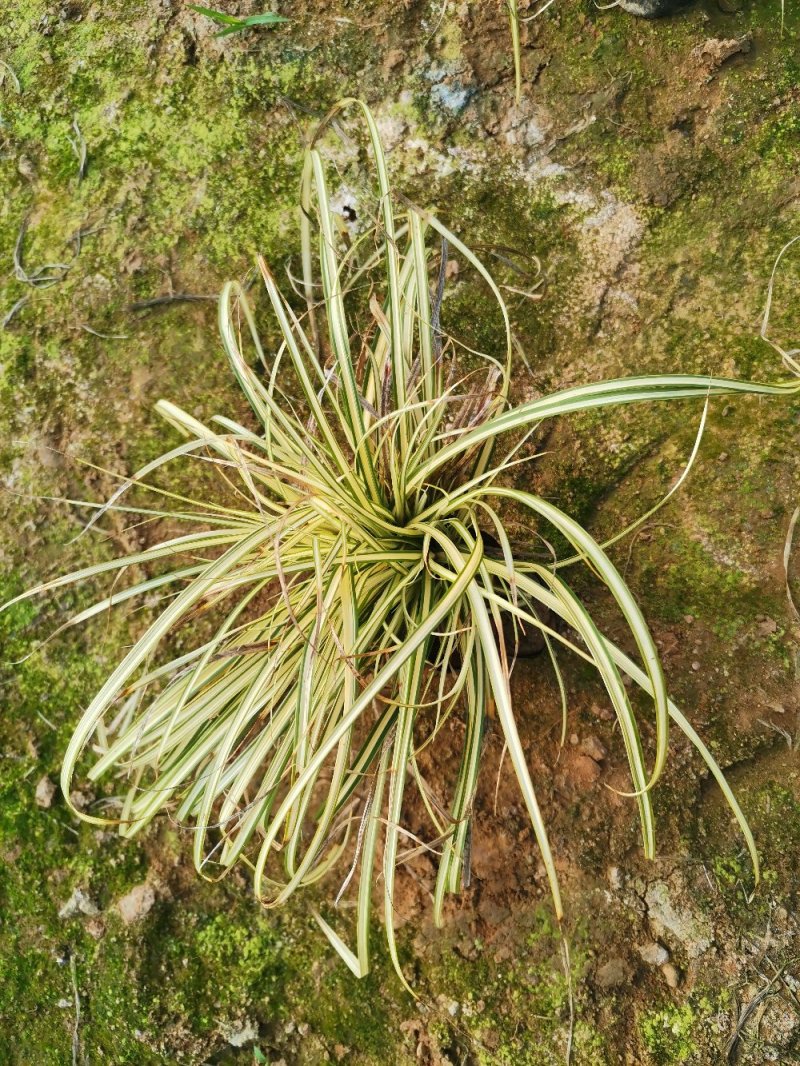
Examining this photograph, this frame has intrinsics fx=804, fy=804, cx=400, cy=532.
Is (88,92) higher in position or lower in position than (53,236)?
higher

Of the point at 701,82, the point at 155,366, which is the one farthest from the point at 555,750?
the point at 701,82

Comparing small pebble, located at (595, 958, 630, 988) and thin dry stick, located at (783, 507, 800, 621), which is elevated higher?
thin dry stick, located at (783, 507, 800, 621)

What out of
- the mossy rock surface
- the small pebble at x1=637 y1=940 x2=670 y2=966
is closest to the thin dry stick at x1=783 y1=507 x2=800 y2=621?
the mossy rock surface

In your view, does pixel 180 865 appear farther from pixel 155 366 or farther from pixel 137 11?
pixel 137 11

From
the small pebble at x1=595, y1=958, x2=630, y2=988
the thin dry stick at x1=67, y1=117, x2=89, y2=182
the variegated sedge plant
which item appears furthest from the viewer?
the thin dry stick at x1=67, y1=117, x2=89, y2=182

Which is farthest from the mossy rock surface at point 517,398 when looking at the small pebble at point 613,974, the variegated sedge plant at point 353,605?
the variegated sedge plant at point 353,605

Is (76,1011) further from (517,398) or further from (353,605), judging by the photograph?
(517,398)

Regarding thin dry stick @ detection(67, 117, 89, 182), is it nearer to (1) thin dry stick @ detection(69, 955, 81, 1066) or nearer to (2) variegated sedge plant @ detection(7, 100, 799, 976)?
(2) variegated sedge plant @ detection(7, 100, 799, 976)
